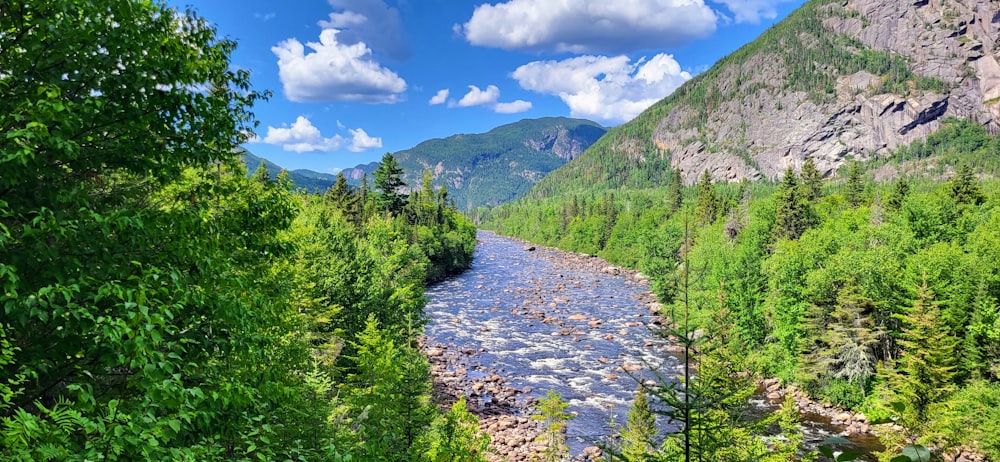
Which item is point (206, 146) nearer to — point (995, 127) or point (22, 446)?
point (22, 446)

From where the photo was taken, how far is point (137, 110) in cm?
601

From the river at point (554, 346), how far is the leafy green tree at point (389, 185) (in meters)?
12.1

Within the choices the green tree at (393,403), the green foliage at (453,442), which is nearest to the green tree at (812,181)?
the green foliage at (453,442)

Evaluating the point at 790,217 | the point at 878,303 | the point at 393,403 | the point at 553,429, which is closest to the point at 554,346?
the point at 553,429

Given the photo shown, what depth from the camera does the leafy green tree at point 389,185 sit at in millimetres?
65500

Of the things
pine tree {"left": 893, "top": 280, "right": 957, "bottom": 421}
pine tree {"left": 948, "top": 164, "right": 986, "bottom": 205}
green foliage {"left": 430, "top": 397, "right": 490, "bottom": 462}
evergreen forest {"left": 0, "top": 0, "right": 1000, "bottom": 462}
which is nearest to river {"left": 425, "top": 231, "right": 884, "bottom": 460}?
green foliage {"left": 430, "top": 397, "right": 490, "bottom": 462}

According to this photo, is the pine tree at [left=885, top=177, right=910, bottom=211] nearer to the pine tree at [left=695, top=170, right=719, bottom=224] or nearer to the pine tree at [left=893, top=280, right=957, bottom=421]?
the pine tree at [left=695, top=170, right=719, bottom=224]

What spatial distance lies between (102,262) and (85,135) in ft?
4.77

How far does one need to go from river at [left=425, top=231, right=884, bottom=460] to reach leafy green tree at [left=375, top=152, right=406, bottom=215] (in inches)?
477

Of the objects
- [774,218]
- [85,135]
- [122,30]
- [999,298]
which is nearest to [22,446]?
[85,135]

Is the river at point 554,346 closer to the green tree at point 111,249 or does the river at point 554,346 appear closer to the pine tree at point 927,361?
the pine tree at point 927,361

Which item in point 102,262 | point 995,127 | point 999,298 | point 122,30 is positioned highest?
point 995,127

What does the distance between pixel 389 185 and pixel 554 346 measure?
36254 mm

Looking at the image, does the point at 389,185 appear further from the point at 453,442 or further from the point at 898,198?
the point at 898,198
